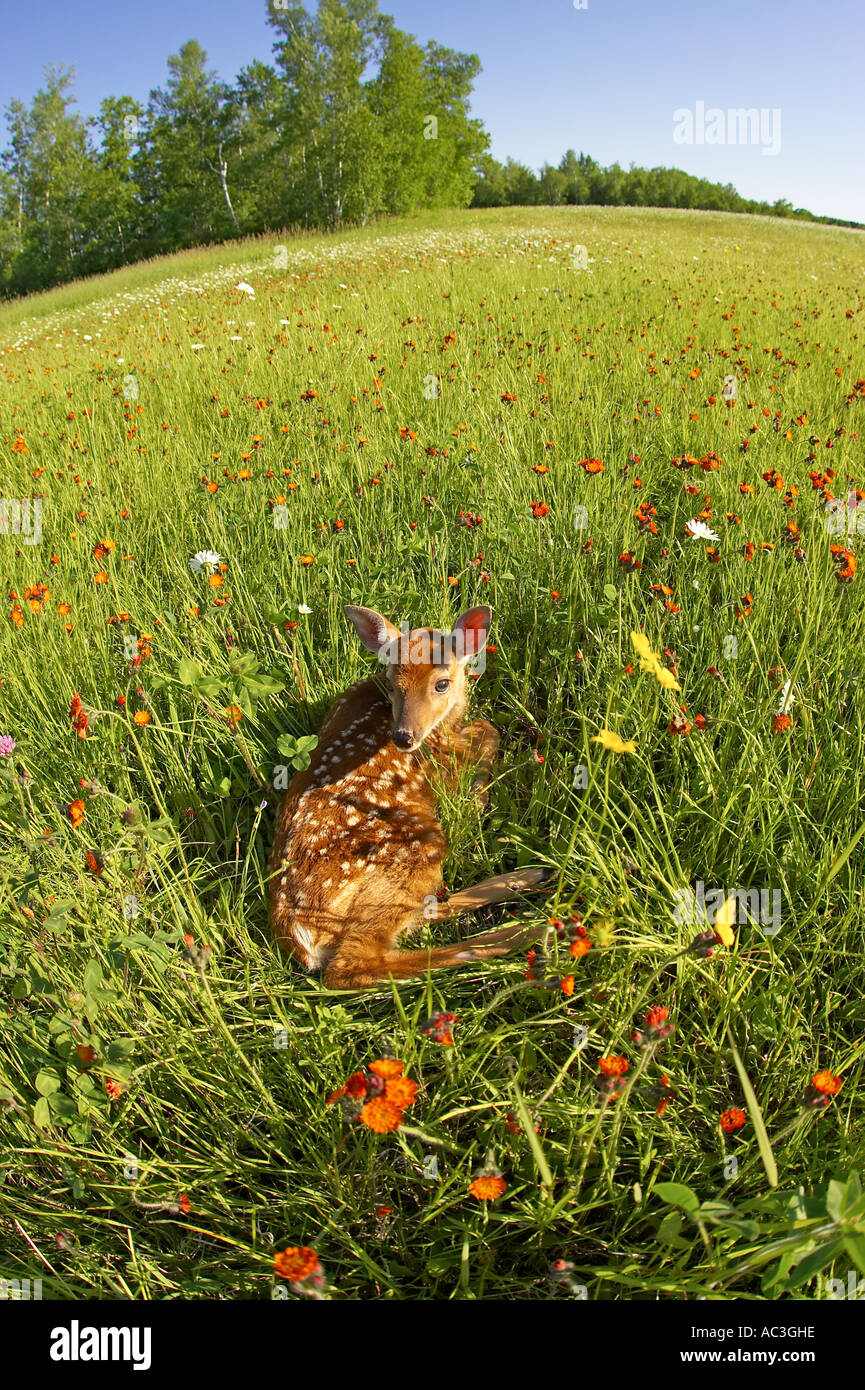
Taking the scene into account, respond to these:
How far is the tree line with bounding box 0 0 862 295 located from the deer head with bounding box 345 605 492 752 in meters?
34.7

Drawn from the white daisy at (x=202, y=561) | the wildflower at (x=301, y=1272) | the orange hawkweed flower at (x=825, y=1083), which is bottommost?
the wildflower at (x=301, y=1272)

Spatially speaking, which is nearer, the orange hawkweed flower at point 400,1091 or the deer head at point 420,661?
the orange hawkweed flower at point 400,1091

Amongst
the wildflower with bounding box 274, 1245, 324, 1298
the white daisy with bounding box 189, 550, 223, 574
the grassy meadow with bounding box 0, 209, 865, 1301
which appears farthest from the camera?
the white daisy with bounding box 189, 550, 223, 574

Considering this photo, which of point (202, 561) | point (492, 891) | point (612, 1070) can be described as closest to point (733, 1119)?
point (612, 1070)

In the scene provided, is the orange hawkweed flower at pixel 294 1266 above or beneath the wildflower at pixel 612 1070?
beneath

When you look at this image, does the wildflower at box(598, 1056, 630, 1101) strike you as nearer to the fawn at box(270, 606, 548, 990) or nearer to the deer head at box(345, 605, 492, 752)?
the fawn at box(270, 606, 548, 990)

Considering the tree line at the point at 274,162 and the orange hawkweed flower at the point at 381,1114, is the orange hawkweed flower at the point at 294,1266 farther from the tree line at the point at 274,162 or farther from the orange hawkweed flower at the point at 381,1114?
the tree line at the point at 274,162

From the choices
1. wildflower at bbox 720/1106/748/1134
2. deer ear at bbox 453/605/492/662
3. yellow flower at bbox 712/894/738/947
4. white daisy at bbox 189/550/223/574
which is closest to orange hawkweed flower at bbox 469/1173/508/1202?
wildflower at bbox 720/1106/748/1134

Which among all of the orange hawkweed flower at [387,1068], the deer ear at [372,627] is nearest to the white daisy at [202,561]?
the deer ear at [372,627]

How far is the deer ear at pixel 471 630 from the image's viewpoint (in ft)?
8.54

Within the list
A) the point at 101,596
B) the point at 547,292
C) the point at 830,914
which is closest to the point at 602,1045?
the point at 830,914

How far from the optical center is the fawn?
7.00 ft

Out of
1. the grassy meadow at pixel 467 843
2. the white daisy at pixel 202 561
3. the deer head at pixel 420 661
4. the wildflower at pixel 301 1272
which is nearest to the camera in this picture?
the wildflower at pixel 301 1272

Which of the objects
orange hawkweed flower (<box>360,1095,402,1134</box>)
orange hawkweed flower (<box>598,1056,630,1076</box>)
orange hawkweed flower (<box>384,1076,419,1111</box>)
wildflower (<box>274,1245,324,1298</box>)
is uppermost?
orange hawkweed flower (<box>598,1056,630,1076</box>)
